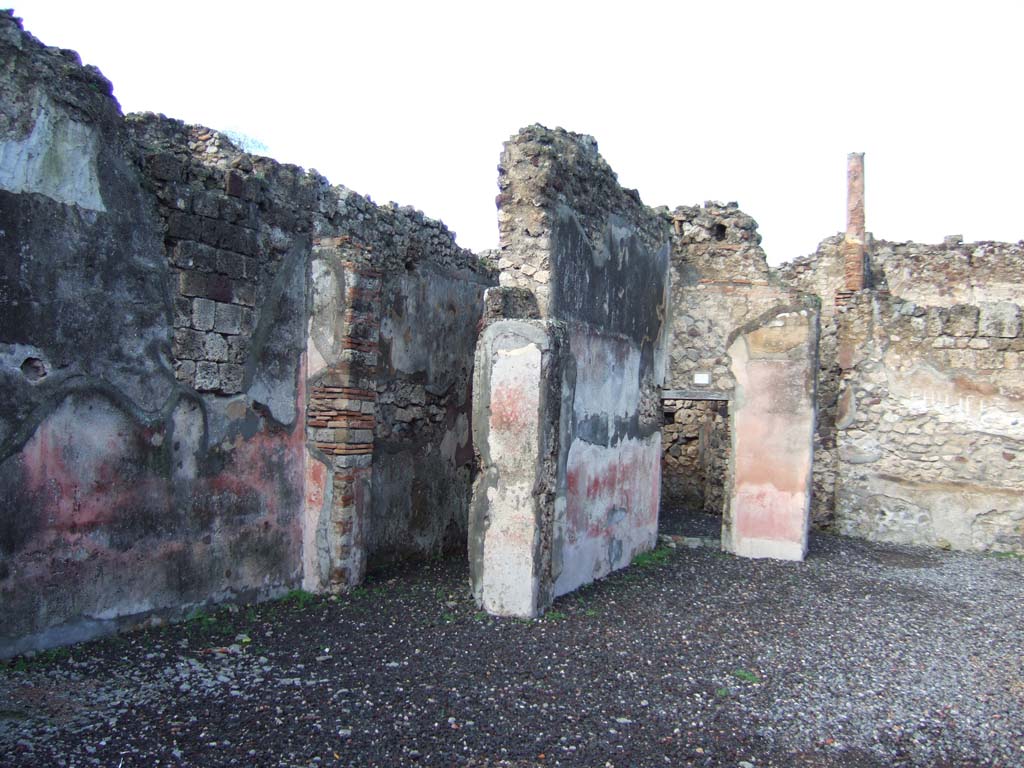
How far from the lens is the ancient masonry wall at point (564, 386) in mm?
5297

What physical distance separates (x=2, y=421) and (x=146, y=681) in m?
1.43

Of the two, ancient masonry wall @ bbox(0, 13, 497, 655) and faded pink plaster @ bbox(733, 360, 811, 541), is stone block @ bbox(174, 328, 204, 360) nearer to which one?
ancient masonry wall @ bbox(0, 13, 497, 655)

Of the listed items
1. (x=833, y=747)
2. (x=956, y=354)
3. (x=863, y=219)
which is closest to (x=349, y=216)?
(x=833, y=747)

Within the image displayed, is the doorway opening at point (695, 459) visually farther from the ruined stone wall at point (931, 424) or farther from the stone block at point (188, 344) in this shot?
the stone block at point (188, 344)

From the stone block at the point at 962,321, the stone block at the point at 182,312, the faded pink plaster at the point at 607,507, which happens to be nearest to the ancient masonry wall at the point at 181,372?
the stone block at the point at 182,312

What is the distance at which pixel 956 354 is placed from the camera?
8859 millimetres

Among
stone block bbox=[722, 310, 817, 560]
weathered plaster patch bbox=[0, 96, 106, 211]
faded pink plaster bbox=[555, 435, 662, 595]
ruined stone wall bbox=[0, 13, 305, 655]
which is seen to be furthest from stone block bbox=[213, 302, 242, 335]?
stone block bbox=[722, 310, 817, 560]

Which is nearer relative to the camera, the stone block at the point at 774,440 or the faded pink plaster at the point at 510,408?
the faded pink plaster at the point at 510,408

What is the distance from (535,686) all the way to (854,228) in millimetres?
16125

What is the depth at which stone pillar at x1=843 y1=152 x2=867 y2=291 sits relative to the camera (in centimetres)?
1617

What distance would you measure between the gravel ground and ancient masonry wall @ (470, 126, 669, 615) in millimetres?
444

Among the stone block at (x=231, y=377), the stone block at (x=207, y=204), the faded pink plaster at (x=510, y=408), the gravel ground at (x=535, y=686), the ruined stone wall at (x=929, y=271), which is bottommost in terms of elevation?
the gravel ground at (x=535, y=686)

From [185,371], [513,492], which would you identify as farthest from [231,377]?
[513,492]

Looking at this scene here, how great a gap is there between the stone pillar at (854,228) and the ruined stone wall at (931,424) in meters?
5.80
